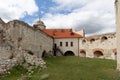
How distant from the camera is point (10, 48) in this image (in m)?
23.2

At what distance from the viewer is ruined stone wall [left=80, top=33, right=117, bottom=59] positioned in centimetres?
4034

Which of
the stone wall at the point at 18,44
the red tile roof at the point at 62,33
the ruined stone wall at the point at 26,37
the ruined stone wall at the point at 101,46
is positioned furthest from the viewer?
the red tile roof at the point at 62,33

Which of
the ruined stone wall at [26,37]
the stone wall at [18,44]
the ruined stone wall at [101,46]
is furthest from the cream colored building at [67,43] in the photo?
the ruined stone wall at [26,37]

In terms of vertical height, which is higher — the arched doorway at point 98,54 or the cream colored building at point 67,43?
the cream colored building at point 67,43

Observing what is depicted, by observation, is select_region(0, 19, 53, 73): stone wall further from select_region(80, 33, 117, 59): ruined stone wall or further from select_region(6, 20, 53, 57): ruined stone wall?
select_region(80, 33, 117, 59): ruined stone wall

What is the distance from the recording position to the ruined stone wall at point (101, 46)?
132 ft

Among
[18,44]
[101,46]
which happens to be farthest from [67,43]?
[18,44]

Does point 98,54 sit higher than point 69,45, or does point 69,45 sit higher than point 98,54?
point 69,45

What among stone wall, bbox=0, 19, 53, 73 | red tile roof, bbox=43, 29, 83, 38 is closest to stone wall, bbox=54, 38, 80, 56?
red tile roof, bbox=43, 29, 83, 38

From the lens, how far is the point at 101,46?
42.8 m

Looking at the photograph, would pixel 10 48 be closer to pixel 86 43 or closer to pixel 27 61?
pixel 27 61

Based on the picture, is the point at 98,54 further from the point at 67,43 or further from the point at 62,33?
the point at 62,33

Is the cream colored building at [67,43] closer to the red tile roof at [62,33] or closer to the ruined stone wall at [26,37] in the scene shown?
the red tile roof at [62,33]

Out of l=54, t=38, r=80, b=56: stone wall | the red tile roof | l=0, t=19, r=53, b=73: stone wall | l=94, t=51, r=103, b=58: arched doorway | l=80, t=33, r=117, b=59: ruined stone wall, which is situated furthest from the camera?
the red tile roof
